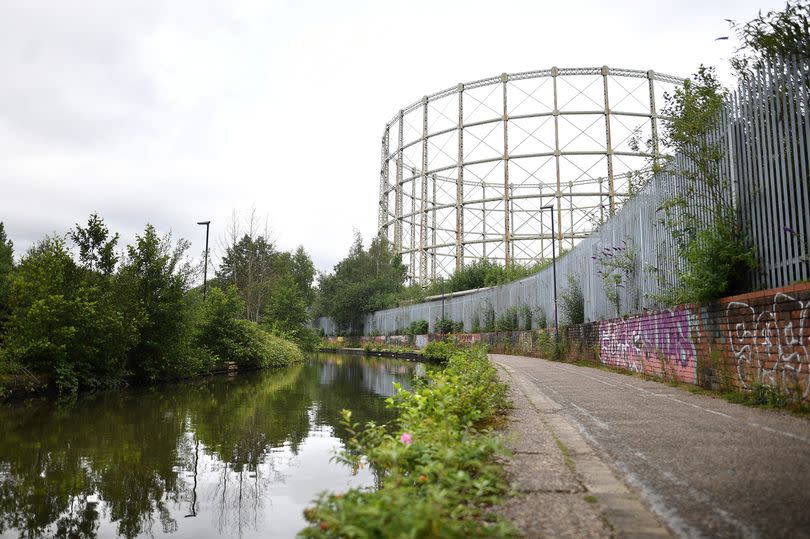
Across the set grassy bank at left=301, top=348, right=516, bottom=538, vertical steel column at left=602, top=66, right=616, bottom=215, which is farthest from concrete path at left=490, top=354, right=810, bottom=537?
vertical steel column at left=602, top=66, right=616, bottom=215

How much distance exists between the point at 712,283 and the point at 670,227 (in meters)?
2.23

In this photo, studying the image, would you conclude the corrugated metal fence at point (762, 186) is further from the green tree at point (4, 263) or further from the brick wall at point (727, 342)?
the green tree at point (4, 263)

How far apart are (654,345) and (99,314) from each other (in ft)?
32.5

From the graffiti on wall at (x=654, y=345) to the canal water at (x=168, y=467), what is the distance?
3.92m

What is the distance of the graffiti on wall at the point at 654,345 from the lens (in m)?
7.75

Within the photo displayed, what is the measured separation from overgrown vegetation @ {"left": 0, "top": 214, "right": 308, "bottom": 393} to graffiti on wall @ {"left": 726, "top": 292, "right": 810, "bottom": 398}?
1012 centimetres

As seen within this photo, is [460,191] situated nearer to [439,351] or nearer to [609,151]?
[609,151]

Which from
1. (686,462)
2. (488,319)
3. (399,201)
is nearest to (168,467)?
(686,462)

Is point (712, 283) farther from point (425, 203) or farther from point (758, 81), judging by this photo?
point (425, 203)

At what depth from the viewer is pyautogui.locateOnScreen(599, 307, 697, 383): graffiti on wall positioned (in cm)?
775

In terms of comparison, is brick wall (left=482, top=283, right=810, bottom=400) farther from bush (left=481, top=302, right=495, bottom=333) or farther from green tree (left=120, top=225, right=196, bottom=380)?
bush (left=481, top=302, right=495, bottom=333)

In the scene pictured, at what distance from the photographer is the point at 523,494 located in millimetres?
2605

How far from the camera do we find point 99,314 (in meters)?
11.7

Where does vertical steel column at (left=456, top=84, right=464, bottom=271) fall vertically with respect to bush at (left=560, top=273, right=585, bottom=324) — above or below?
above
